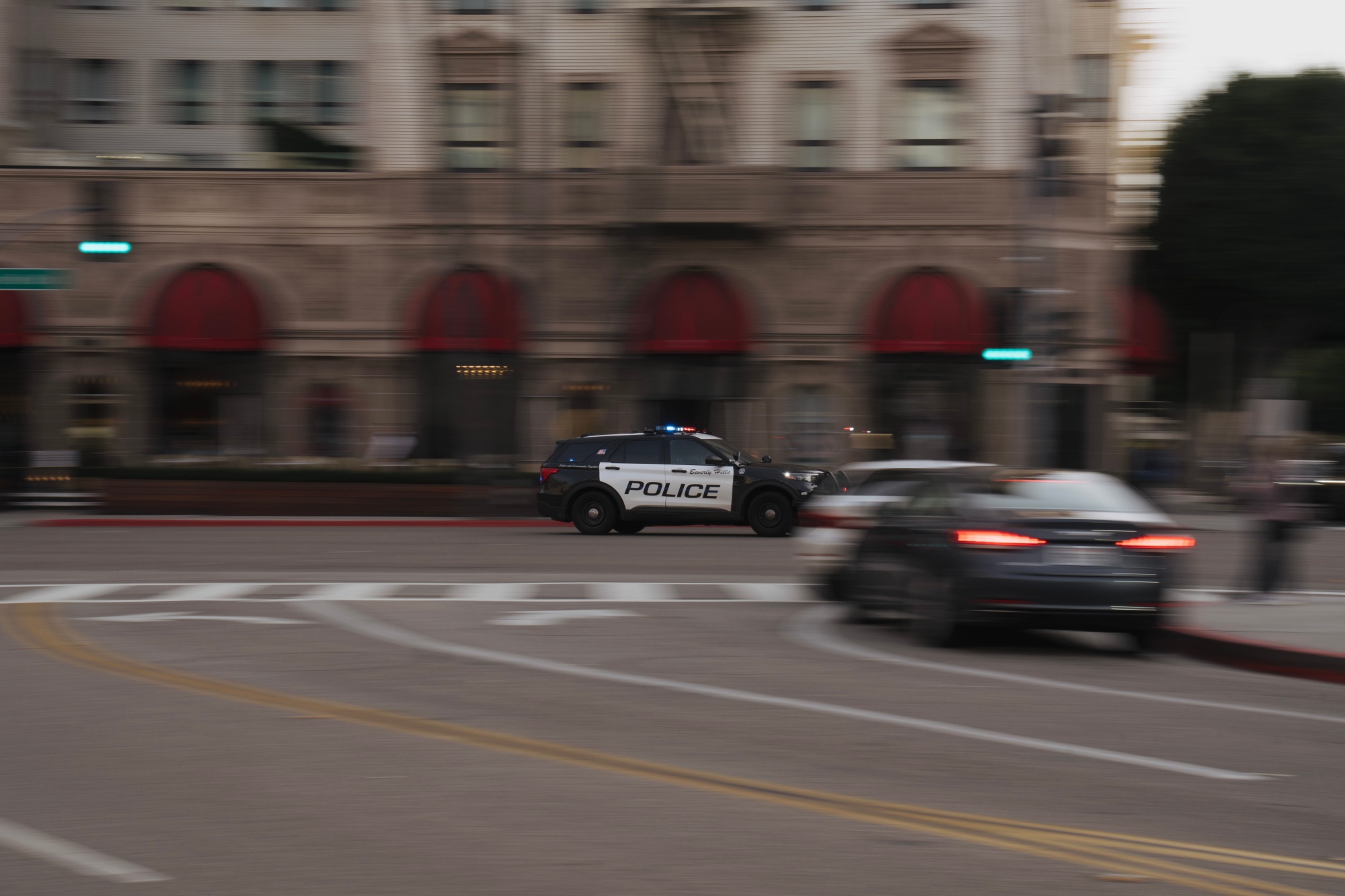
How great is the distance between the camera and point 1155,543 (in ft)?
37.8

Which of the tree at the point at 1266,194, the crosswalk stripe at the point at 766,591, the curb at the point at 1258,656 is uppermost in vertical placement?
the tree at the point at 1266,194

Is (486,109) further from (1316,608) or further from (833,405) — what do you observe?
(1316,608)

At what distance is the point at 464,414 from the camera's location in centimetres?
3666

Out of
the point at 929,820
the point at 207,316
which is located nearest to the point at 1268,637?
the point at 929,820

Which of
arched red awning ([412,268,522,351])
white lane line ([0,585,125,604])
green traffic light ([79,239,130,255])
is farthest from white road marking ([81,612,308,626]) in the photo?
arched red awning ([412,268,522,351])

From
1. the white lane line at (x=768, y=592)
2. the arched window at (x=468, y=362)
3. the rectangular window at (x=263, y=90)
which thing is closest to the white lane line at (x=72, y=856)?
the white lane line at (x=768, y=592)

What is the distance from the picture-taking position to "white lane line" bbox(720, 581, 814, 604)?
15977 millimetres

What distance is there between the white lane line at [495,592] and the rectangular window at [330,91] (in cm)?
2414

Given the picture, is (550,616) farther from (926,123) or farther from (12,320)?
(12,320)

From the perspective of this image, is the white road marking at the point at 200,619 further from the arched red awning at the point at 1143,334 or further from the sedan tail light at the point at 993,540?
the arched red awning at the point at 1143,334

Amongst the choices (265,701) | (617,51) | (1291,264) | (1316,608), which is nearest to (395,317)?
(617,51)

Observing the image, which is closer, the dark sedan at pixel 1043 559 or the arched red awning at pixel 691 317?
the dark sedan at pixel 1043 559

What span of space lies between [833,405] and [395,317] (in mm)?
10321

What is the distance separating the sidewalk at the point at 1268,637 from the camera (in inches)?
424
